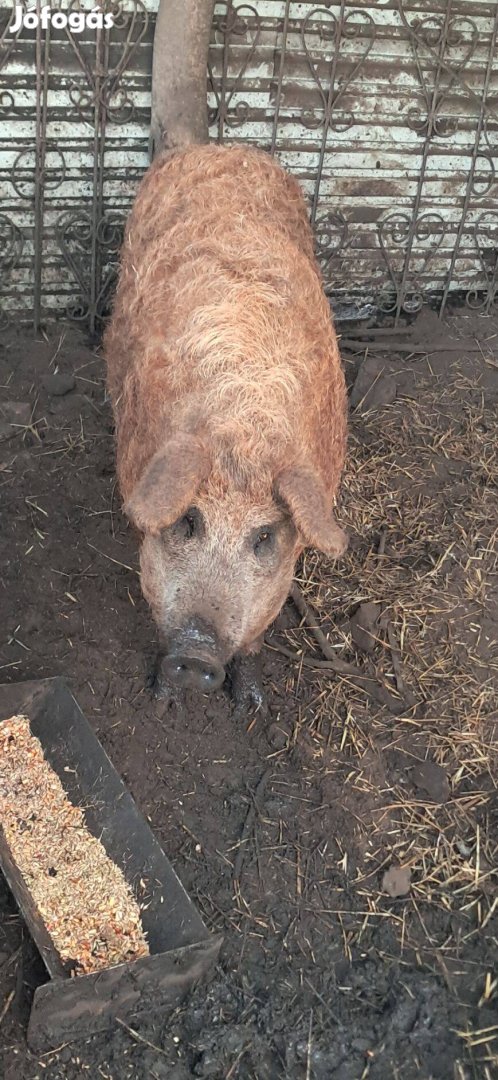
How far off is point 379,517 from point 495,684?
1.35 m

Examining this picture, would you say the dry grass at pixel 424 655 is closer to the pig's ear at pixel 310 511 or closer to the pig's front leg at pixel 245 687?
the pig's front leg at pixel 245 687

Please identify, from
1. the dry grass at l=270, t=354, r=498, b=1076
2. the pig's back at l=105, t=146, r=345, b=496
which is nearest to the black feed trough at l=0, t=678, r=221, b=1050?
the dry grass at l=270, t=354, r=498, b=1076

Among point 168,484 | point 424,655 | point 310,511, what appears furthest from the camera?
point 424,655

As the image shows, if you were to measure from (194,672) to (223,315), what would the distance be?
1.53 meters

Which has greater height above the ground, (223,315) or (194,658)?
(223,315)

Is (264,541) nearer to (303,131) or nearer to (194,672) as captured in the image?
(194,672)

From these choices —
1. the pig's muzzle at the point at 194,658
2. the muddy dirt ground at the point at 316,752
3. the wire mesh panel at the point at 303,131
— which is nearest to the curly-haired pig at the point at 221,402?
the pig's muzzle at the point at 194,658

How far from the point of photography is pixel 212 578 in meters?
3.68

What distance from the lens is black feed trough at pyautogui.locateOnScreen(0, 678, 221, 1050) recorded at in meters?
3.02

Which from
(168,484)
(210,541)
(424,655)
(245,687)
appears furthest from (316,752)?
(168,484)

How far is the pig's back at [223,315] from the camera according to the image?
3938 mm

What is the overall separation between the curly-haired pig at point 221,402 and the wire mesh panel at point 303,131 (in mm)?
1168

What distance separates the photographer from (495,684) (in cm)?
470

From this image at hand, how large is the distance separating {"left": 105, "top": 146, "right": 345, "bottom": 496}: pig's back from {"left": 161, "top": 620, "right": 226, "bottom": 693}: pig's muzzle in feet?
2.29
